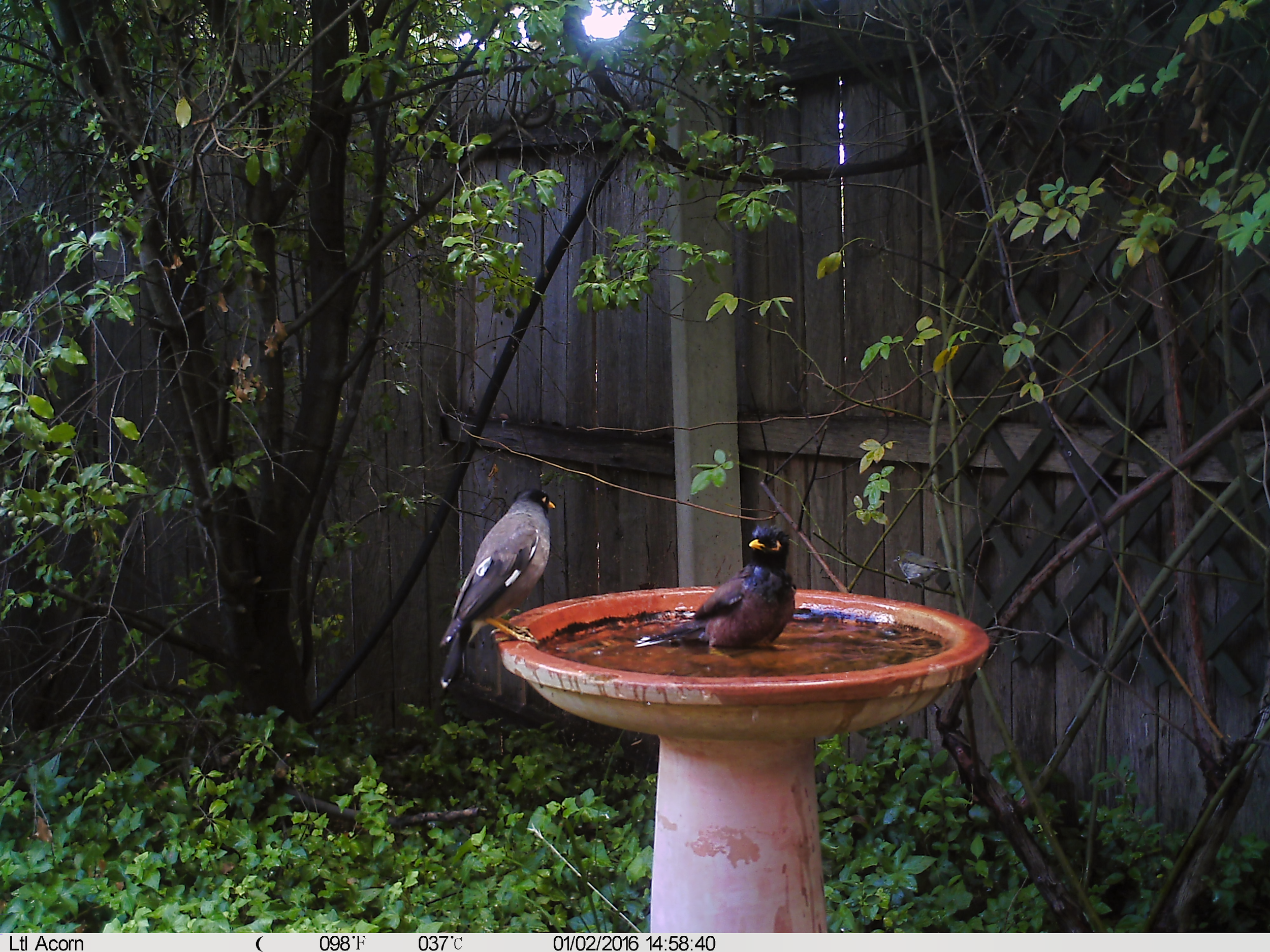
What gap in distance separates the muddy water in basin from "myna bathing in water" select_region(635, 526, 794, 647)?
36 mm

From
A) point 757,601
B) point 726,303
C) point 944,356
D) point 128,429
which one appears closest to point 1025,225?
point 944,356

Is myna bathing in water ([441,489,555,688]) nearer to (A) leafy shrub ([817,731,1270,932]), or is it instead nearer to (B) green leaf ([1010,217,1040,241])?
(A) leafy shrub ([817,731,1270,932])

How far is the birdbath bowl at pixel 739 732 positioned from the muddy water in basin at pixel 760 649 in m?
0.01

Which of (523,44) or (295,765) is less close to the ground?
(523,44)

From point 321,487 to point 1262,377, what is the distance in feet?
9.77

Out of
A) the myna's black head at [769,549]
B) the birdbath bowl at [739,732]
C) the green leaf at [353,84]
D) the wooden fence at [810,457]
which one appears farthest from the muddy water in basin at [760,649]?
the green leaf at [353,84]

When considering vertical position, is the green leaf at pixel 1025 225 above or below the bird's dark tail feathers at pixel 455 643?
above

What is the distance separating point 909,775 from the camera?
3.29m

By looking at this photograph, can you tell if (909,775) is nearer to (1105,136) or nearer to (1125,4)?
(1105,136)

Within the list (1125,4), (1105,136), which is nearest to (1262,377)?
(1105,136)

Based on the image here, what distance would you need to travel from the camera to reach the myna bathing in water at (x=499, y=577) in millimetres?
2838

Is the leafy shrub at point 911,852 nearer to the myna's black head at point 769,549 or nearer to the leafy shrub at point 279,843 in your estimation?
the leafy shrub at point 279,843

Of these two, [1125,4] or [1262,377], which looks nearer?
[1262,377]

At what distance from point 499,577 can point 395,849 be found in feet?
3.75
